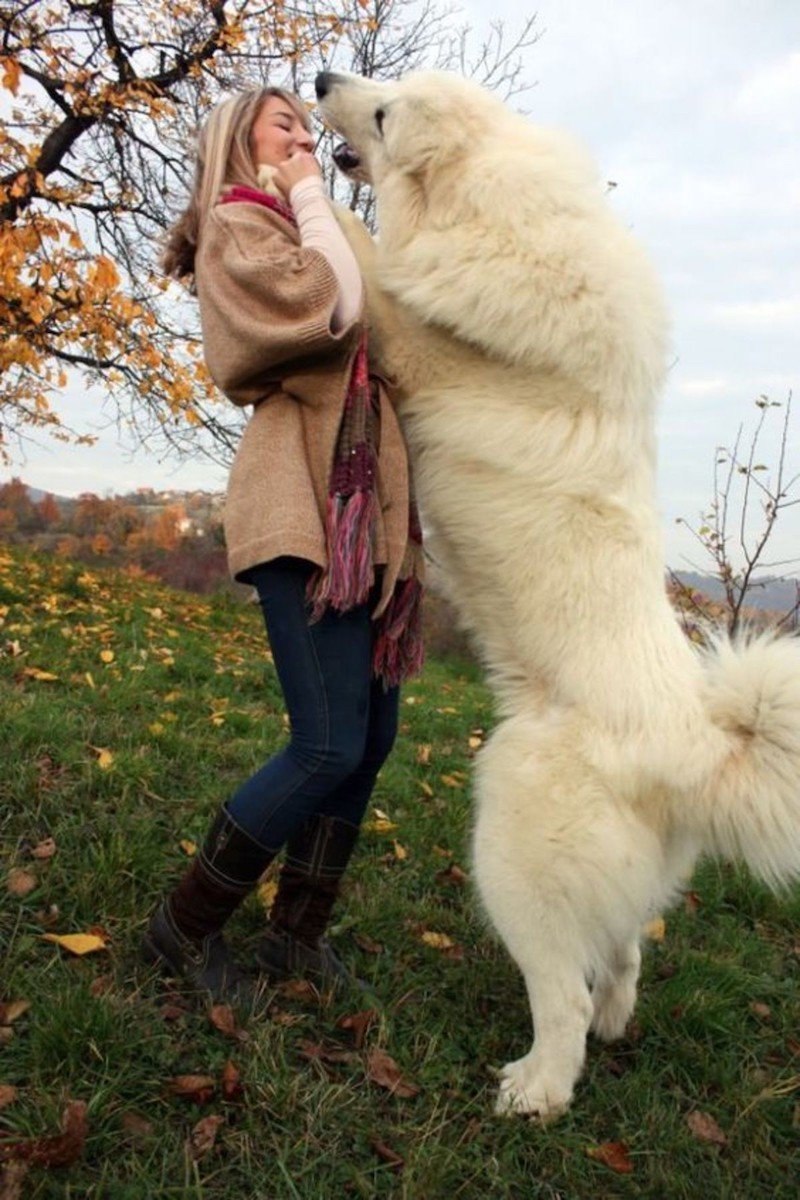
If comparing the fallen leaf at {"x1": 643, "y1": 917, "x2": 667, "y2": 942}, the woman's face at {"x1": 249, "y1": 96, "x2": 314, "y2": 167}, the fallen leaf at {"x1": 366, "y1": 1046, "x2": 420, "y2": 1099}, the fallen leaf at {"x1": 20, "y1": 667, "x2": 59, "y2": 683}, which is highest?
the woman's face at {"x1": 249, "y1": 96, "x2": 314, "y2": 167}

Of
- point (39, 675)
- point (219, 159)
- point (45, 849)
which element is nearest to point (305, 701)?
point (45, 849)

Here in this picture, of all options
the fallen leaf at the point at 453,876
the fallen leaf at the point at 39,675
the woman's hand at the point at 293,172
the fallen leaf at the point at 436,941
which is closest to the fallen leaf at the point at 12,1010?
the fallen leaf at the point at 436,941

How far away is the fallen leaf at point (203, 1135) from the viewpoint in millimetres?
1861

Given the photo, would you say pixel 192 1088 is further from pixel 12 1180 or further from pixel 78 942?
pixel 78 942

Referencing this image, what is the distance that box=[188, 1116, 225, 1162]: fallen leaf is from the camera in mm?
1861

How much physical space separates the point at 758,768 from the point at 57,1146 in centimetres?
170

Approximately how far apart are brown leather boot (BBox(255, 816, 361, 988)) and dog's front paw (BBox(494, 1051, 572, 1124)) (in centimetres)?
54

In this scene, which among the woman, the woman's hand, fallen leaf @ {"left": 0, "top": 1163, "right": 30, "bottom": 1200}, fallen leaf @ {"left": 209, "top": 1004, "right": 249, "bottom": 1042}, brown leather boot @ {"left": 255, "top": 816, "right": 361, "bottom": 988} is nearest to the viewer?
fallen leaf @ {"left": 0, "top": 1163, "right": 30, "bottom": 1200}

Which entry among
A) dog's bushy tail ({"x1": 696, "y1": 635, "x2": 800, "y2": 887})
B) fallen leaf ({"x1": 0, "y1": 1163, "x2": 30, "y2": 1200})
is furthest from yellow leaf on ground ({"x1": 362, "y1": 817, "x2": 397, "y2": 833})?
fallen leaf ({"x1": 0, "y1": 1163, "x2": 30, "y2": 1200})

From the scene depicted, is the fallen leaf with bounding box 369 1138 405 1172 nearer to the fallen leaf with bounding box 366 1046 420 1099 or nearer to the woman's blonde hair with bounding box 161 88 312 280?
the fallen leaf with bounding box 366 1046 420 1099

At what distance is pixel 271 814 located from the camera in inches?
87.1

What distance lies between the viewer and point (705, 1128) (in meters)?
2.33

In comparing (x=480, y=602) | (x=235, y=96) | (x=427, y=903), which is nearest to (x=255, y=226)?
(x=235, y=96)

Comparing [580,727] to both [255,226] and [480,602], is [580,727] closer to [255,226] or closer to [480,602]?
[480,602]
